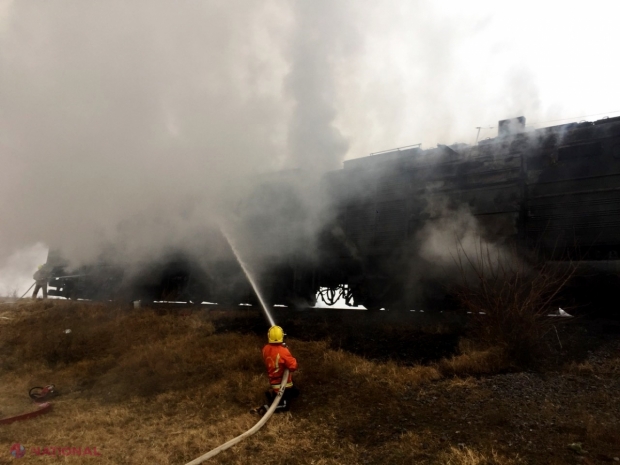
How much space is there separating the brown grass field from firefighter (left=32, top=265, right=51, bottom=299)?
712 cm

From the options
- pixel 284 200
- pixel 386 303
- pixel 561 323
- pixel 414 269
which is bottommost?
pixel 561 323

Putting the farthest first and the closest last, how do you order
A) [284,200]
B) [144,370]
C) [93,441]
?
[284,200] < [144,370] < [93,441]

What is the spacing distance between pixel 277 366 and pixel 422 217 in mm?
4562

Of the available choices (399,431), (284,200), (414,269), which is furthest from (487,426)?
(284,200)

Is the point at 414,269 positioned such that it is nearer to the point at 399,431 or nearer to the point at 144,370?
the point at 399,431

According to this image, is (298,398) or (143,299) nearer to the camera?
(298,398)

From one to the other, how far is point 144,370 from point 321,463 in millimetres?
3762

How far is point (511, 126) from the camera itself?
7.77 m

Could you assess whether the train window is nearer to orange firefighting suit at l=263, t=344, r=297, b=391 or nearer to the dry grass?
the dry grass

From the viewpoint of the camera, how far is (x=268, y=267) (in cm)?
994

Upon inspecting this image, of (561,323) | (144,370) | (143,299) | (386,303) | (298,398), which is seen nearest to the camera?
(298,398)

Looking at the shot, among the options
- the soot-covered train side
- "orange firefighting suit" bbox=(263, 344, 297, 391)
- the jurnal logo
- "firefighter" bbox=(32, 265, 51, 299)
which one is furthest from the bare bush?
"firefighter" bbox=(32, 265, 51, 299)

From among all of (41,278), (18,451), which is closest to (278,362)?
(18,451)

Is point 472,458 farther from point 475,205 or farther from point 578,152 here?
point 578,152
